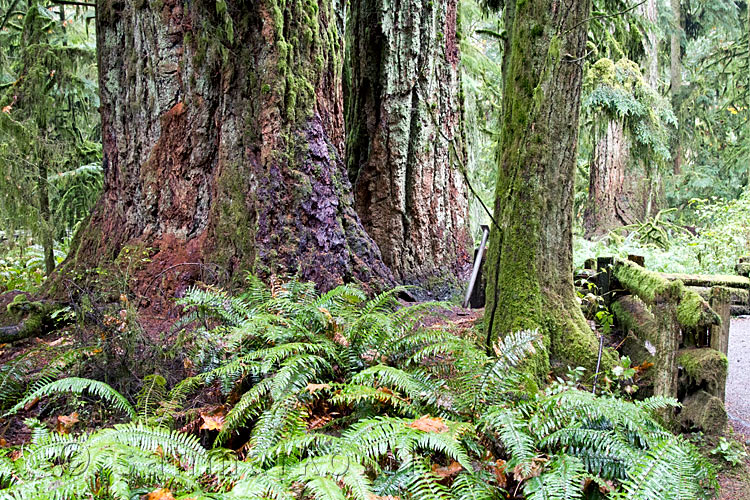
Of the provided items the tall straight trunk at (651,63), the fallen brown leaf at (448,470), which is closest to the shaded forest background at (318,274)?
the fallen brown leaf at (448,470)

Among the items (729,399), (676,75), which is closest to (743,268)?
(729,399)

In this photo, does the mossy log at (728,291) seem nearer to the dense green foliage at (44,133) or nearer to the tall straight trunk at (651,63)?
the dense green foliage at (44,133)

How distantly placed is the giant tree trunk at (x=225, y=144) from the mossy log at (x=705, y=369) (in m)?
3.02

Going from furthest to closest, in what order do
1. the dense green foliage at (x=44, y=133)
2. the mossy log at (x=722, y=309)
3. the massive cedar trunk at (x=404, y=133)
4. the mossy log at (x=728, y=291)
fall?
1. the dense green foliage at (x=44, y=133)
2. the massive cedar trunk at (x=404, y=133)
3. the mossy log at (x=728, y=291)
4. the mossy log at (x=722, y=309)

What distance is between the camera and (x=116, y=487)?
106 inches

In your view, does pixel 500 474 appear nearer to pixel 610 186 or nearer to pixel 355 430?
pixel 355 430

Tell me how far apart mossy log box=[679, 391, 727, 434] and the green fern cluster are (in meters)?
0.42

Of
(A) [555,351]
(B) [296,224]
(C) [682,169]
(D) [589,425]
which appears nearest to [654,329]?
(A) [555,351]

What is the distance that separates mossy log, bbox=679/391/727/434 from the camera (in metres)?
4.00

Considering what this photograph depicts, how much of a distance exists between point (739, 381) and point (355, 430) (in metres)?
4.59

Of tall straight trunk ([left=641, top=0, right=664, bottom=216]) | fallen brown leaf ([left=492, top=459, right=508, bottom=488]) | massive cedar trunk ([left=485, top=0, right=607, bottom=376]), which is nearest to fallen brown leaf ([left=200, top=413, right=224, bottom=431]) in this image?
fallen brown leaf ([left=492, top=459, right=508, bottom=488])

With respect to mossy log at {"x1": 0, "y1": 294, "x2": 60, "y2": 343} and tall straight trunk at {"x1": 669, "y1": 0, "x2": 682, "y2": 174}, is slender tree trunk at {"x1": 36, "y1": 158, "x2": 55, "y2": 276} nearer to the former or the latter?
mossy log at {"x1": 0, "y1": 294, "x2": 60, "y2": 343}

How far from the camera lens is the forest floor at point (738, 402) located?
372cm

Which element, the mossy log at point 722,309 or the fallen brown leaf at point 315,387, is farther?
the mossy log at point 722,309
